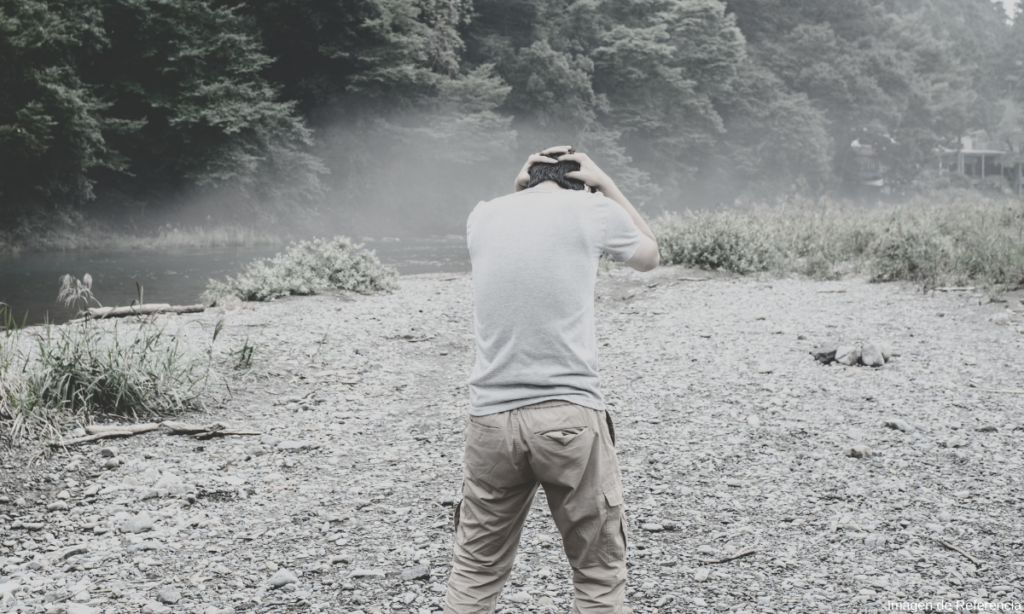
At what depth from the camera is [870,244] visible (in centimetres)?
1127

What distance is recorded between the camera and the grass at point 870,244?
893 centimetres

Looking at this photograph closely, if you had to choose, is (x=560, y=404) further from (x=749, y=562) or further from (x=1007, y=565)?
(x=1007, y=565)

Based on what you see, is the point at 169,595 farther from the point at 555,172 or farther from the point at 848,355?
the point at 848,355

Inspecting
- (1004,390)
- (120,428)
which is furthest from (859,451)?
(120,428)

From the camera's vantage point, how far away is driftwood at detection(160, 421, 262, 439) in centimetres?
441

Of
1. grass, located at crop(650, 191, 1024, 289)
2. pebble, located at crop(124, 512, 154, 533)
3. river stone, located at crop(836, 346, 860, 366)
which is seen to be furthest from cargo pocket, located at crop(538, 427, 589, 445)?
grass, located at crop(650, 191, 1024, 289)

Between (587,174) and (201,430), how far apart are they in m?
3.31

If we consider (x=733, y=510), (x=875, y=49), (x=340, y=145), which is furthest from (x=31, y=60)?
(x=875, y=49)

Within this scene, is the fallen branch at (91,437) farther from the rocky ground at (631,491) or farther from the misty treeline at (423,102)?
the misty treeline at (423,102)

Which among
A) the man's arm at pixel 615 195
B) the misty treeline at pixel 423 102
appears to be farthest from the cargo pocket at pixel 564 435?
the misty treeline at pixel 423 102

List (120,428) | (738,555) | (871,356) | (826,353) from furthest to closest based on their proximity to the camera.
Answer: (826,353) < (871,356) < (120,428) < (738,555)

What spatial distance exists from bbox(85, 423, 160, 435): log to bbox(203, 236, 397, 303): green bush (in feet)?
16.9

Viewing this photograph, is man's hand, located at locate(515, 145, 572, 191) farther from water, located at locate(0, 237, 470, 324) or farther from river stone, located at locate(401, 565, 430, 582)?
water, located at locate(0, 237, 470, 324)

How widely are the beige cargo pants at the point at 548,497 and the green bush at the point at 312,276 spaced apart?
8.04m
